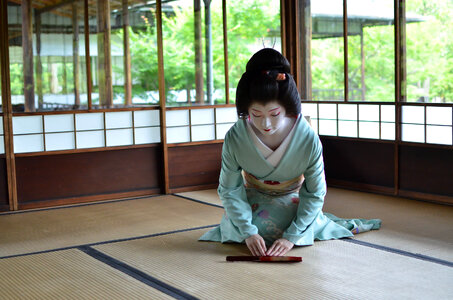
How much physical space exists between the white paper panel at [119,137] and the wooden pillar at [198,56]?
0.75 m

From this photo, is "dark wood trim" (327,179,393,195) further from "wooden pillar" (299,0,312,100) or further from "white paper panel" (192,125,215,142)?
"white paper panel" (192,125,215,142)

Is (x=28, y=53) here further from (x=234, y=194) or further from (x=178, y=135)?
(x=234, y=194)

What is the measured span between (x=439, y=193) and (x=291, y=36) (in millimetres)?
2166

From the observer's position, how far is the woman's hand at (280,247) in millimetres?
3184

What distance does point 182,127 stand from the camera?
560 cm

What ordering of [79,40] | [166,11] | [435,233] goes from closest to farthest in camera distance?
[435,233] → [79,40] → [166,11]

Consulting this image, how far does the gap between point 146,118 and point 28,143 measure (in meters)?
1.06

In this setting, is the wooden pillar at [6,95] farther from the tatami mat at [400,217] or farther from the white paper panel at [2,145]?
the tatami mat at [400,217]

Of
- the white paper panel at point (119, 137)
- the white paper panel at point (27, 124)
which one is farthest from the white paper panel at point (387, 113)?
the white paper panel at point (27, 124)

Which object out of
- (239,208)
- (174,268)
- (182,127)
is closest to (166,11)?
(182,127)

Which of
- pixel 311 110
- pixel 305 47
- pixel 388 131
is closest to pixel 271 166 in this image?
pixel 388 131

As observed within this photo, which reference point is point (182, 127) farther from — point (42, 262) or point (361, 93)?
point (42, 262)

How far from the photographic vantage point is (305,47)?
5.90 m

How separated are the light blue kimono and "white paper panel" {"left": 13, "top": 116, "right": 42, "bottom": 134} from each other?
7.26 feet
